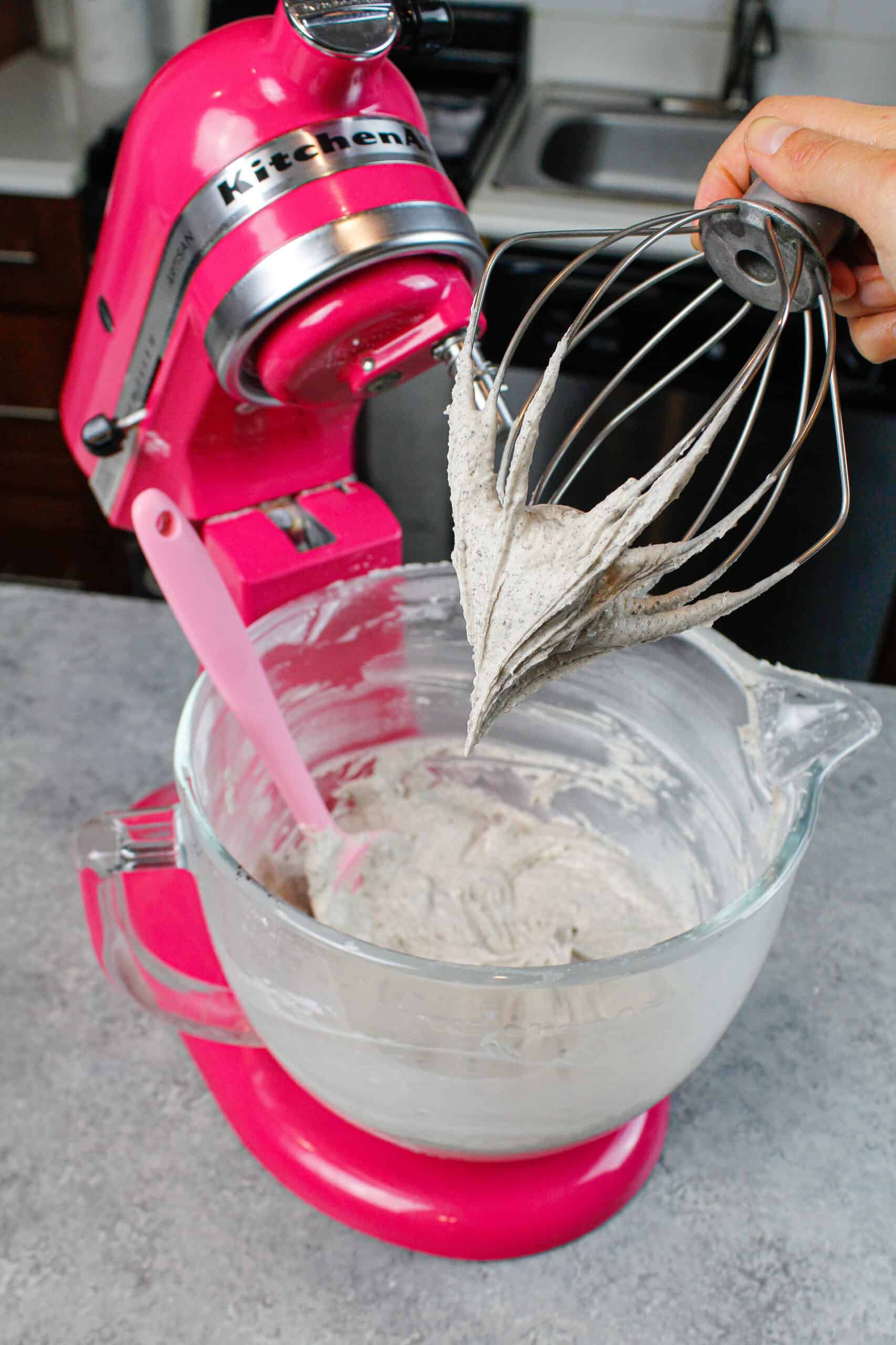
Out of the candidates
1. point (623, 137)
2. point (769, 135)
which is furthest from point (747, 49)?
point (769, 135)

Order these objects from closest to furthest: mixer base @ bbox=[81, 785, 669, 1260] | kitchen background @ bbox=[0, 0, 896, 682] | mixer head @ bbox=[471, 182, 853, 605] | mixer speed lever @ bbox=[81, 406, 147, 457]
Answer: mixer head @ bbox=[471, 182, 853, 605], mixer base @ bbox=[81, 785, 669, 1260], mixer speed lever @ bbox=[81, 406, 147, 457], kitchen background @ bbox=[0, 0, 896, 682]

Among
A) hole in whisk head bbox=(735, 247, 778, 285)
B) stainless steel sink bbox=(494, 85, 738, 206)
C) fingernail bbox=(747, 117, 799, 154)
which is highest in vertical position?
fingernail bbox=(747, 117, 799, 154)

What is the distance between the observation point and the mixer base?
1.85 ft

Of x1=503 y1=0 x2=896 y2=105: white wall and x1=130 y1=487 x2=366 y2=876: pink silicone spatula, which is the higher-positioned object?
x1=130 y1=487 x2=366 y2=876: pink silicone spatula

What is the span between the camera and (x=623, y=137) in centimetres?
193

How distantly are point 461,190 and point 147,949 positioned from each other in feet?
4.18

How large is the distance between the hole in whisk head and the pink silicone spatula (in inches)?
11.3

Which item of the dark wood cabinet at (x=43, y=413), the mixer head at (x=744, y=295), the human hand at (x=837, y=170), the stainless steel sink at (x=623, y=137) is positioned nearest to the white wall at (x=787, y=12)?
the stainless steel sink at (x=623, y=137)

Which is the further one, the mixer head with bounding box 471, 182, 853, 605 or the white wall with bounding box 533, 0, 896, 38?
the white wall with bounding box 533, 0, 896, 38

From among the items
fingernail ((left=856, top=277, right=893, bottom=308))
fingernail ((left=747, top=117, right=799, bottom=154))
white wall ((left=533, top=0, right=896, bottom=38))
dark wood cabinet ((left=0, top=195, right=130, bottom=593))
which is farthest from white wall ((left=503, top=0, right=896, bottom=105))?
fingernail ((left=747, top=117, right=799, bottom=154))

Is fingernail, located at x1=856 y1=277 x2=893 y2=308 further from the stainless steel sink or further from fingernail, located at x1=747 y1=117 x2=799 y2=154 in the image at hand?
the stainless steel sink

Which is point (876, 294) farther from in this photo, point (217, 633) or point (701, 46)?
point (701, 46)

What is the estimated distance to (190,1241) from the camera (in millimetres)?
554

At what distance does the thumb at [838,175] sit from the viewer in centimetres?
49
